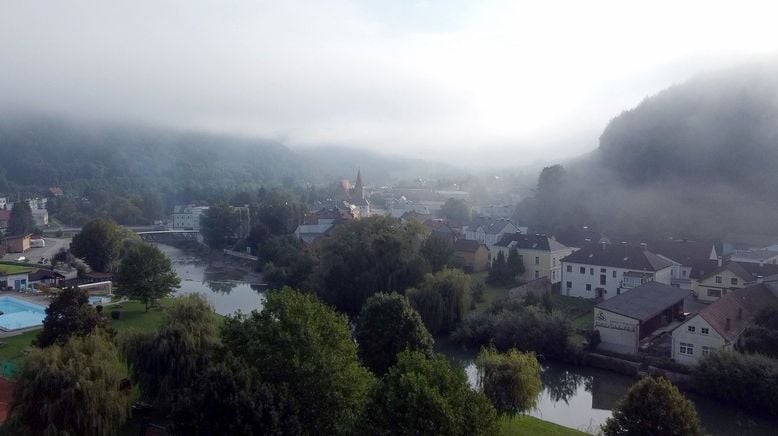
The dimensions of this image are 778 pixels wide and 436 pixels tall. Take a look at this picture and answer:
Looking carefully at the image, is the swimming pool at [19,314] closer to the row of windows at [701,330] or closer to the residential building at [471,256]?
the residential building at [471,256]

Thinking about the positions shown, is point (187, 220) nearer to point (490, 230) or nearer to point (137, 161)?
point (490, 230)

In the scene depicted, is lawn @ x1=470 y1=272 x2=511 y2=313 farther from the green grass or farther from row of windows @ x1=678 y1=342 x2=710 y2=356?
the green grass

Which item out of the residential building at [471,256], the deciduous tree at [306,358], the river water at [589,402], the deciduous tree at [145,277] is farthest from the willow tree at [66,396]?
the residential building at [471,256]

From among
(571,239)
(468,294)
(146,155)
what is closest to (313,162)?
(146,155)

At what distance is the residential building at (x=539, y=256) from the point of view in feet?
107

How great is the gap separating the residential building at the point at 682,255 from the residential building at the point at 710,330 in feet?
24.3

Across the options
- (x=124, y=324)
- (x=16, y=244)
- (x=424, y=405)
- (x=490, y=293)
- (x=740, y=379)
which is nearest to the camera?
(x=424, y=405)

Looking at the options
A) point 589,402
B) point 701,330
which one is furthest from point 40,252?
point 701,330

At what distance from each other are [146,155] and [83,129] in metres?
26.2

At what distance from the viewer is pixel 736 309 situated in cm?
2025

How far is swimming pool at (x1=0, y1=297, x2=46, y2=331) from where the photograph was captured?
22.2 meters

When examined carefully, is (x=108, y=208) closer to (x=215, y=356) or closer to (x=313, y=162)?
(x=215, y=356)

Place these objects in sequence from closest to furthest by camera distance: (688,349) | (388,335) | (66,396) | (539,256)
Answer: (66,396)
(388,335)
(688,349)
(539,256)

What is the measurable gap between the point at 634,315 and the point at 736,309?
3.29 m
